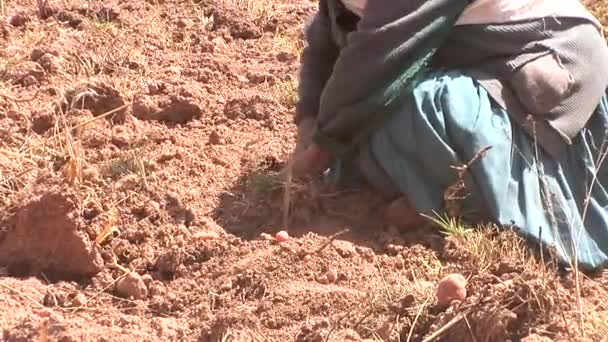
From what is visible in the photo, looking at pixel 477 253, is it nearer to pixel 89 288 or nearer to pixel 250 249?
pixel 250 249

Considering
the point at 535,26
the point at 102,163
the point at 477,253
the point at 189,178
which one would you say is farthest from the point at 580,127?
the point at 102,163

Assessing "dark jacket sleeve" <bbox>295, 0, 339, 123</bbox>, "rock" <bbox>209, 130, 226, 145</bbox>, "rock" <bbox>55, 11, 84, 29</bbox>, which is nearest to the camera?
"dark jacket sleeve" <bbox>295, 0, 339, 123</bbox>

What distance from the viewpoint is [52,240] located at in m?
2.69

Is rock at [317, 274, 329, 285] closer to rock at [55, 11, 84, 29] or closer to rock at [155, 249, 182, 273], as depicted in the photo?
rock at [155, 249, 182, 273]

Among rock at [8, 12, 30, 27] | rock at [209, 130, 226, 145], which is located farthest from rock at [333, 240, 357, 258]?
rock at [8, 12, 30, 27]

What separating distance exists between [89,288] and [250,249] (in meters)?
0.37

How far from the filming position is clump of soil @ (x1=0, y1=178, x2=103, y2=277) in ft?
8.76

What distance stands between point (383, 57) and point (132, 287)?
790 mm

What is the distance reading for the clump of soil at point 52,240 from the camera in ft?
8.76

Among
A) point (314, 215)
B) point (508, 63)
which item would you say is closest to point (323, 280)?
point (314, 215)

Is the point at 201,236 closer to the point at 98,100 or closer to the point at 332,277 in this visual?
the point at 332,277

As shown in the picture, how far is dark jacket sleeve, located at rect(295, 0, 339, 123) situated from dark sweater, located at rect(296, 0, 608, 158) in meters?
0.25

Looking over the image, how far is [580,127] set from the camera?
2781 mm

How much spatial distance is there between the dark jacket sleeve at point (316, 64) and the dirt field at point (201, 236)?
175 millimetres
